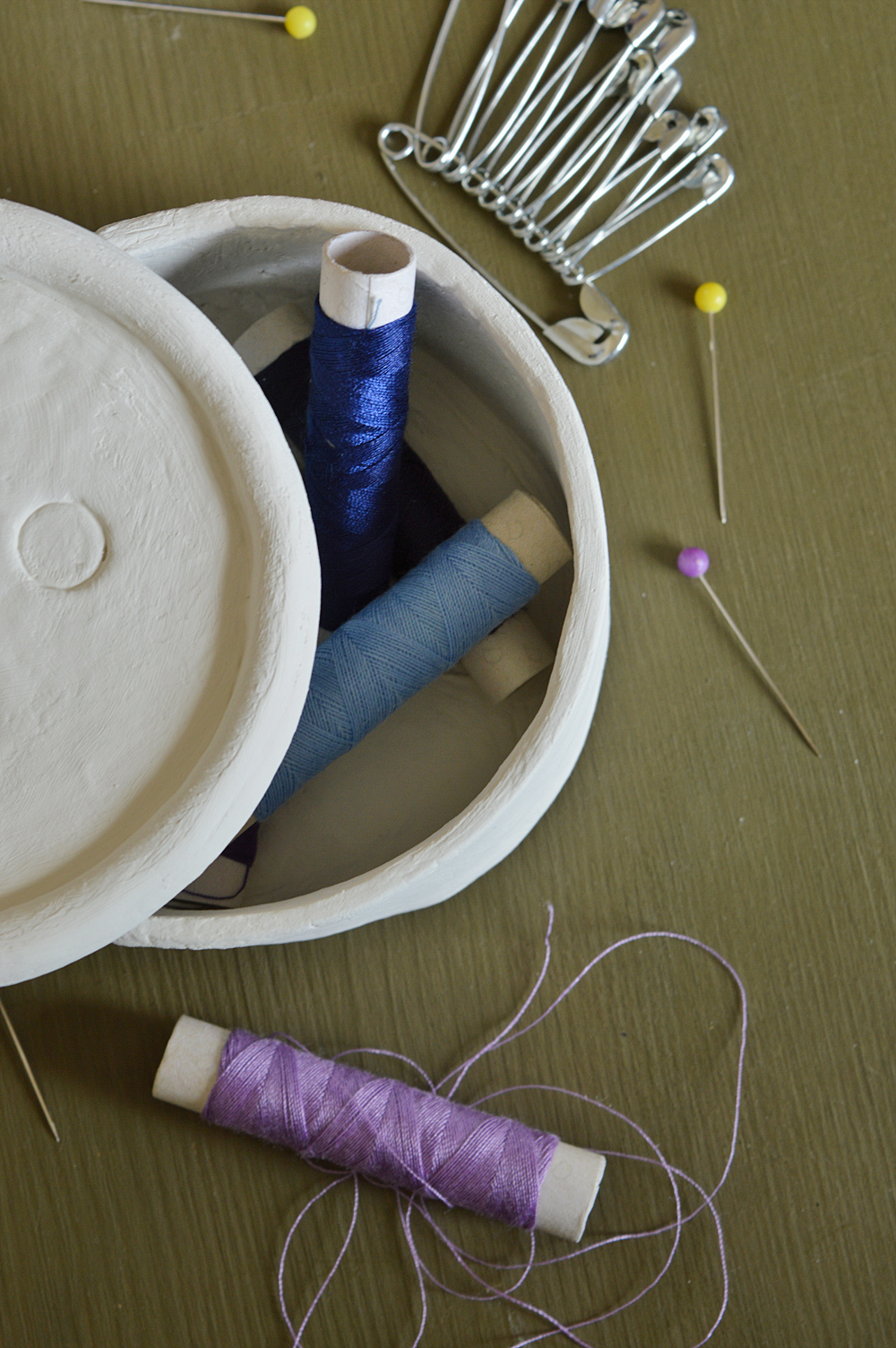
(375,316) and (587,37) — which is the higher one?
(587,37)

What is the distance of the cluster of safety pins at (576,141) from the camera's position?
0.76 m

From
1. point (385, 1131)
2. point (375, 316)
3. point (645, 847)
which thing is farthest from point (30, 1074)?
point (375, 316)

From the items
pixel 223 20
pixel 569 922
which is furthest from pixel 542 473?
pixel 223 20

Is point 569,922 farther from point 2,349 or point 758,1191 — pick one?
point 2,349

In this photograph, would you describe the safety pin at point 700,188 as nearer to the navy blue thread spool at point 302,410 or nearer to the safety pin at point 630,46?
the safety pin at point 630,46

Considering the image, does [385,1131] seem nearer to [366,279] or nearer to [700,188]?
[366,279]

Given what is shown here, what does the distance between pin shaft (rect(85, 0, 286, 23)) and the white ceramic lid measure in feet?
1.14

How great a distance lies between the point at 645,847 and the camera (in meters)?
0.72

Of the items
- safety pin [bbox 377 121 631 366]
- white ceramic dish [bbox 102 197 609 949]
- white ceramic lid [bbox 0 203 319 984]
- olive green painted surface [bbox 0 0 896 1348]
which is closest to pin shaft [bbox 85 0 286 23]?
olive green painted surface [bbox 0 0 896 1348]

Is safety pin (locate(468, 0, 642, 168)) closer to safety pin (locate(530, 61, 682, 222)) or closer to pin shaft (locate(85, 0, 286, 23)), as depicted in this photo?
safety pin (locate(530, 61, 682, 222))

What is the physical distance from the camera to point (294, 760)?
696mm

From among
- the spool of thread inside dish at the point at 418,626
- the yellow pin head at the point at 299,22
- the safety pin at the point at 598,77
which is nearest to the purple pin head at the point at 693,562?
the spool of thread inside dish at the point at 418,626

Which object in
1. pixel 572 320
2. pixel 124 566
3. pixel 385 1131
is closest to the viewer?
pixel 124 566

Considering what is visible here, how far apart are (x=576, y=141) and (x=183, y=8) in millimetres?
331
